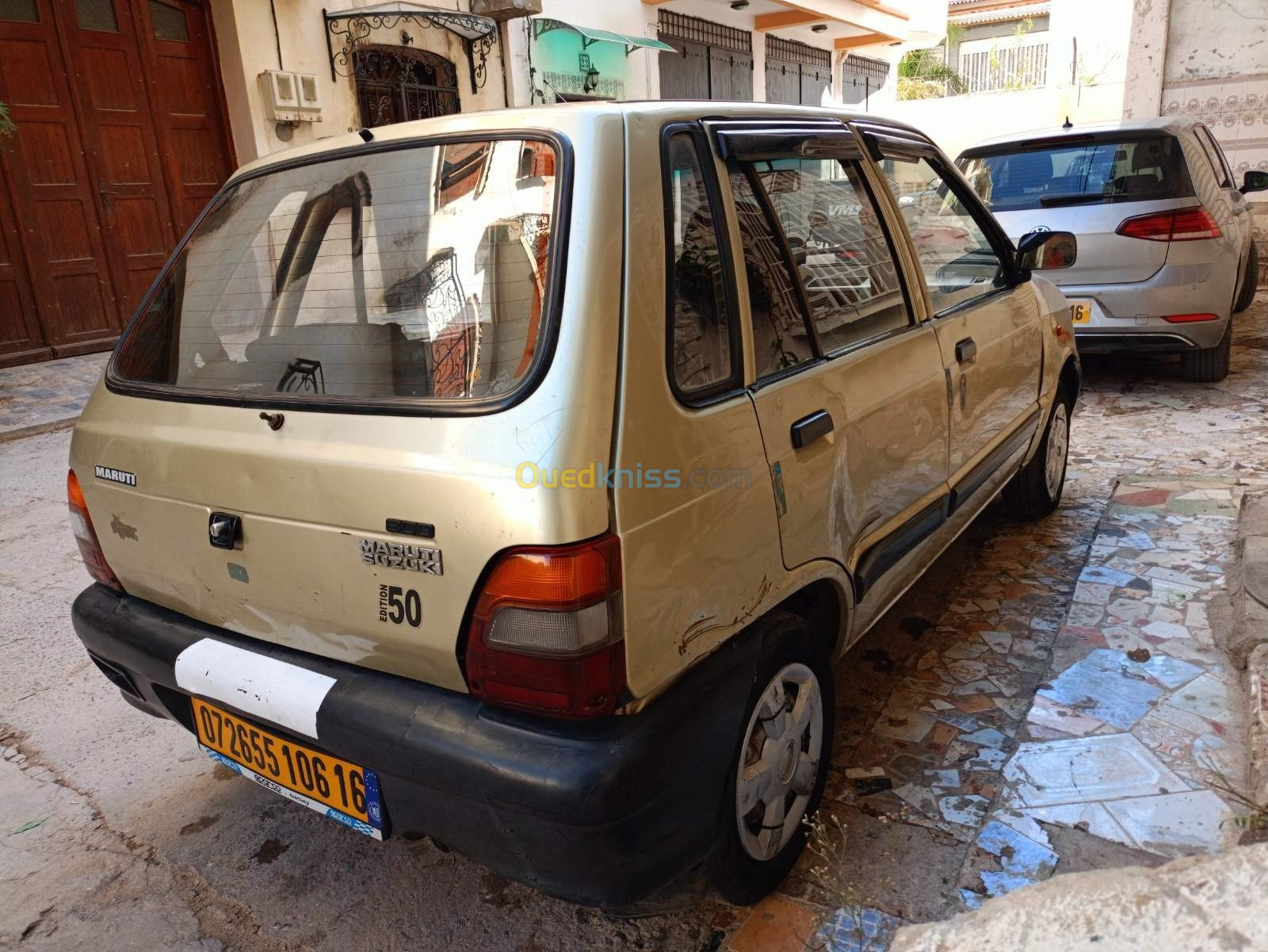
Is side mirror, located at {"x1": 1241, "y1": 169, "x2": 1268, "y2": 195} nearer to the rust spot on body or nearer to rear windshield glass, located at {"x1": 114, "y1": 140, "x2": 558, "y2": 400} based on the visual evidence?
rear windshield glass, located at {"x1": 114, "y1": 140, "x2": 558, "y2": 400}

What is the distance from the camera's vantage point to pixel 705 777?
1715mm

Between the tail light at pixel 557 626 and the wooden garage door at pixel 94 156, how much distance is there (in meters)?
7.63

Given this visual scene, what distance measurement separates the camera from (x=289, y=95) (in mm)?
8555

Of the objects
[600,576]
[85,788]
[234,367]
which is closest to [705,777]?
[600,576]

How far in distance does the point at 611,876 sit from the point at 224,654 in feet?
3.07

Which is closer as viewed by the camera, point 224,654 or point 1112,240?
point 224,654

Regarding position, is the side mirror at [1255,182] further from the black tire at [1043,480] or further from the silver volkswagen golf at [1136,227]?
the black tire at [1043,480]

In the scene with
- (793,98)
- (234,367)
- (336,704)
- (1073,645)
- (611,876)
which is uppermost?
(793,98)

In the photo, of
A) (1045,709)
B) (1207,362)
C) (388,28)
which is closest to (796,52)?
(388,28)

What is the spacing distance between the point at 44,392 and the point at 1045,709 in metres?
7.11

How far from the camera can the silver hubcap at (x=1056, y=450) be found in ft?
13.5

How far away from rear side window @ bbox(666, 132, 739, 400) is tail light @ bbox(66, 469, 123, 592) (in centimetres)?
148

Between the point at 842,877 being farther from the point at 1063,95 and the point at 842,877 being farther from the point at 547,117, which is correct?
A: the point at 1063,95

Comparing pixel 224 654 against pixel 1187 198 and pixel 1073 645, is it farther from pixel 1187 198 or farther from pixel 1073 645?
pixel 1187 198
